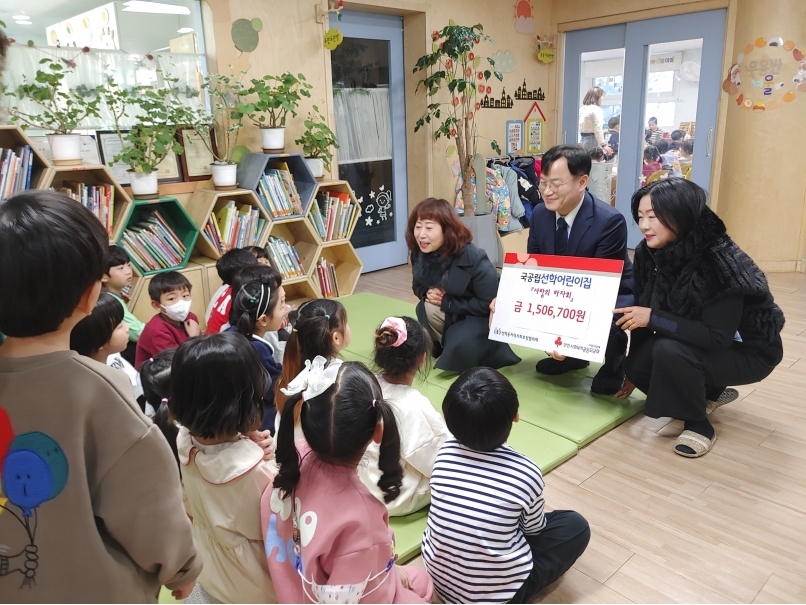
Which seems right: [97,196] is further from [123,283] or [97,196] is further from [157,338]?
[157,338]

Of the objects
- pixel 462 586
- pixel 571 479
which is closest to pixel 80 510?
pixel 462 586

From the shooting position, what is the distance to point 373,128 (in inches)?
205

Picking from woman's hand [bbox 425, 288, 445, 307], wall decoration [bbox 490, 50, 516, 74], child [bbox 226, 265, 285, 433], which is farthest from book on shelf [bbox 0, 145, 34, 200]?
wall decoration [bbox 490, 50, 516, 74]

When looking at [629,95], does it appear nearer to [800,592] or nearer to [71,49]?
[71,49]

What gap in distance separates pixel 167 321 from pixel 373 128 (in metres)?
3.14

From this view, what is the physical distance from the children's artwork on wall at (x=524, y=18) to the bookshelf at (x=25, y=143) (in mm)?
4439

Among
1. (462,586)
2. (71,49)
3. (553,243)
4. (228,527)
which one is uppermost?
(71,49)

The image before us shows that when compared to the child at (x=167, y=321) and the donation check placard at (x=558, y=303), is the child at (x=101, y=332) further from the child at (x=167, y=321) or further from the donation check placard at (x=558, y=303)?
the donation check placard at (x=558, y=303)

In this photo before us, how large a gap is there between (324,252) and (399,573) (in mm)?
3513

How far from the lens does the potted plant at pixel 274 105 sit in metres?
3.79

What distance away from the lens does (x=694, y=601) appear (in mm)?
1616

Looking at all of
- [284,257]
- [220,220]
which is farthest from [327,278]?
[220,220]

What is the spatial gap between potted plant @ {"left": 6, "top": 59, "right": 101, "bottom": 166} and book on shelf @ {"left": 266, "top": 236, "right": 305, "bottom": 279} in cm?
126

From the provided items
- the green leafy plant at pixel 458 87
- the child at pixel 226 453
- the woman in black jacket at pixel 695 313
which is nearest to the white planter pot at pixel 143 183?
the green leafy plant at pixel 458 87
